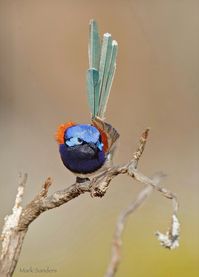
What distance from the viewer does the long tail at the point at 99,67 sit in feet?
5.84

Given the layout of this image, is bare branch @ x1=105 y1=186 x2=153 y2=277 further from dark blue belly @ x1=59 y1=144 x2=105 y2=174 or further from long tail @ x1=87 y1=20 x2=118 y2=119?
long tail @ x1=87 y1=20 x2=118 y2=119

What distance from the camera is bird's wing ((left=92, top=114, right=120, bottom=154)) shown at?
5.77 feet

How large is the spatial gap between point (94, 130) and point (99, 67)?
277mm

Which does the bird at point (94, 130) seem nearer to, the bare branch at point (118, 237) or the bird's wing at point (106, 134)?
the bird's wing at point (106, 134)

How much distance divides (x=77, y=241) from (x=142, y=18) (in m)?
1.72

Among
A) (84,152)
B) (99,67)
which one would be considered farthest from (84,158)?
(99,67)

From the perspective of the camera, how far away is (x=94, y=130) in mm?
1665

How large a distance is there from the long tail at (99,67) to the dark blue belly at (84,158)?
21 centimetres

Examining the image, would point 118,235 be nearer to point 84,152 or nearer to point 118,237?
point 118,237

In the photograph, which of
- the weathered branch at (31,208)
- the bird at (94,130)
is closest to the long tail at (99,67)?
the bird at (94,130)

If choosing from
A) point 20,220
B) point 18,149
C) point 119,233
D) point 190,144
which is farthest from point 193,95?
point 119,233

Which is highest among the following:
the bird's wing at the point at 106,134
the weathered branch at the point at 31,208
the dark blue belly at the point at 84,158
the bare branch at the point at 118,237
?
the bird's wing at the point at 106,134

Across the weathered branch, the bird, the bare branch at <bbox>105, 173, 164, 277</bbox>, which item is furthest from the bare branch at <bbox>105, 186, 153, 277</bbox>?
the bird

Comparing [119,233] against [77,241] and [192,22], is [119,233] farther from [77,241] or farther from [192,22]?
[192,22]
